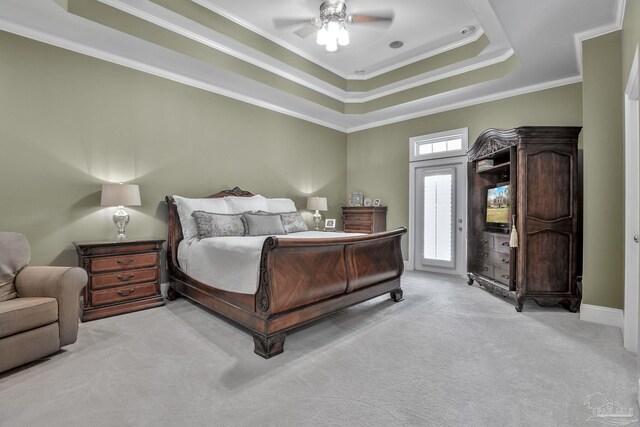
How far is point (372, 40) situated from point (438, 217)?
3143 millimetres

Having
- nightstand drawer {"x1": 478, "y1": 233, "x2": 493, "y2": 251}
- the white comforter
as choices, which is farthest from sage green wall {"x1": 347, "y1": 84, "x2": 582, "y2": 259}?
the white comforter

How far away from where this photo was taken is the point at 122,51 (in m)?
3.67

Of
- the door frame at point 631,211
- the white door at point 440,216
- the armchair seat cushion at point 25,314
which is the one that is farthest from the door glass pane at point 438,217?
the armchair seat cushion at point 25,314

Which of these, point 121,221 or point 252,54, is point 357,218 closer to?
point 252,54

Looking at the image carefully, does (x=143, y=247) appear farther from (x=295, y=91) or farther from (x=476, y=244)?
Result: (x=476, y=244)

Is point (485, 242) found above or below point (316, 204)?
below

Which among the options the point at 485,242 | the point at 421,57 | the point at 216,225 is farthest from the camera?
the point at 421,57

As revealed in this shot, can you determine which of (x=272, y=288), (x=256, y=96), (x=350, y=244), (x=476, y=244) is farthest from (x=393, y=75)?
(x=272, y=288)

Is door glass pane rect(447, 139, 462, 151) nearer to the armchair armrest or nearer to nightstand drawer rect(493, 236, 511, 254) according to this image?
nightstand drawer rect(493, 236, 511, 254)

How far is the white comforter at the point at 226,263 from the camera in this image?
2527mm

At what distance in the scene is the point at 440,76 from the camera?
16.3 feet

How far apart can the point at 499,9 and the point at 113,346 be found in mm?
4619

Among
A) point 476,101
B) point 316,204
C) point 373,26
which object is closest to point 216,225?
point 316,204

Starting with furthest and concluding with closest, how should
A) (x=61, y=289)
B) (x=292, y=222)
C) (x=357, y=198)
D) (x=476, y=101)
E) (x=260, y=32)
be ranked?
(x=357, y=198) → (x=476, y=101) → (x=292, y=222) → (x=260, y=32) → (x=61, y=289)
